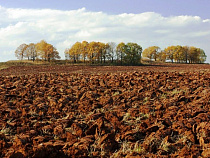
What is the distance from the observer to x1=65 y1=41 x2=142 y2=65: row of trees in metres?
88.1

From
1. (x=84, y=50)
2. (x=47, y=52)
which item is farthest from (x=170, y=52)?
(x=47, y=52)

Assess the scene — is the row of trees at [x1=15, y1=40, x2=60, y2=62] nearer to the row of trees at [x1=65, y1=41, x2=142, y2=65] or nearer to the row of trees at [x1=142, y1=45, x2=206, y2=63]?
the row of trees at [x1=65, y1=41, x2=142, y2=65]

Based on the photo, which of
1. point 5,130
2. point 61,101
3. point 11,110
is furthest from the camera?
point 61,101

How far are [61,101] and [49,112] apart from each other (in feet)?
4.96

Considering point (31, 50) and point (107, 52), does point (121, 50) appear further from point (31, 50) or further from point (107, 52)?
point (31, 50)

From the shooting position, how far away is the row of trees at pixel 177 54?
113m

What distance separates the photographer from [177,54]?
11188cm

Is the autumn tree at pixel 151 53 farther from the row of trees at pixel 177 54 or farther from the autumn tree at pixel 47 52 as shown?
the autumn tree at pixel 47 52

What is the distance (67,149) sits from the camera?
4988mm

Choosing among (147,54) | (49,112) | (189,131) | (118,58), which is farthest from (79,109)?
(147,54)

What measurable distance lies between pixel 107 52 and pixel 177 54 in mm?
41552

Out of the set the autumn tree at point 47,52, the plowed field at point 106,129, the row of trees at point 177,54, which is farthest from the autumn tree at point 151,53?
the plowed field at point 106,129

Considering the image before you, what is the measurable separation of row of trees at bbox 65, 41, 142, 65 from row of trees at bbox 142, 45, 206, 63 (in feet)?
98.5

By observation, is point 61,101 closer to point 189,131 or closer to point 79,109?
point 79,109
